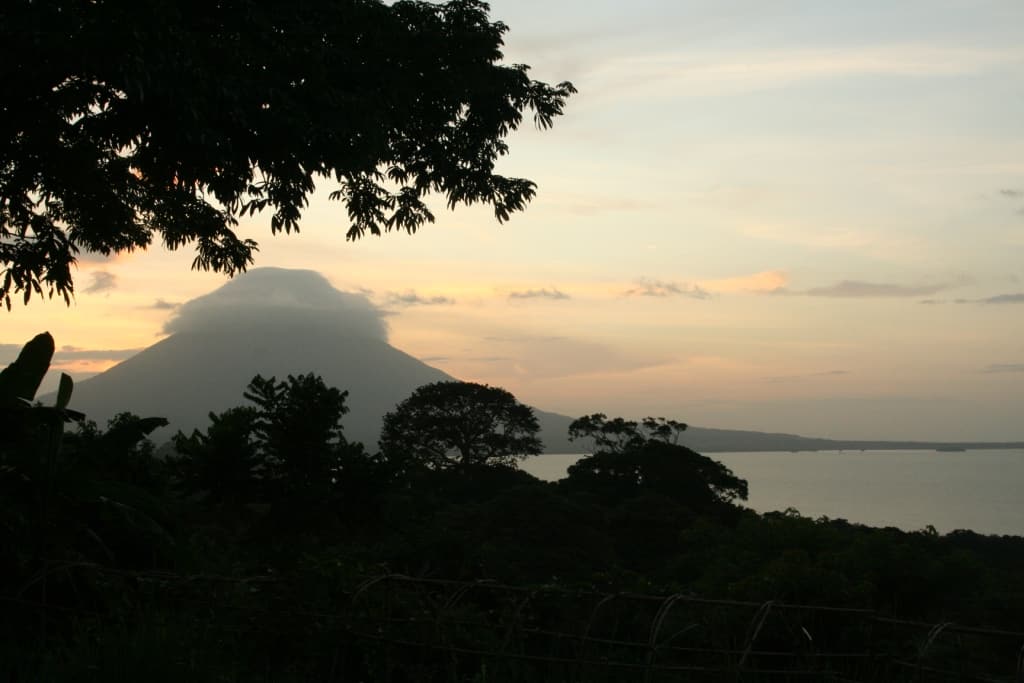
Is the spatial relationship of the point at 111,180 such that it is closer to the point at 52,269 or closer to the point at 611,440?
the point at 52,269

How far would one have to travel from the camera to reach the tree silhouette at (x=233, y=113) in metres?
7.89

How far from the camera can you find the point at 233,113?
839cm

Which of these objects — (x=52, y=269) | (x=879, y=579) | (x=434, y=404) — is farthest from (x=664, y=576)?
(x=52, y=269)

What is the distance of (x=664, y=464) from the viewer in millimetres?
44281

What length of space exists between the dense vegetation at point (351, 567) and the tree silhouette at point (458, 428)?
356 centimetres

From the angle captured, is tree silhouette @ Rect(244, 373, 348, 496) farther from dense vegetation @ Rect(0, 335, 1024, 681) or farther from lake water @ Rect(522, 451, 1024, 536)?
lake water @ Rect(522, 451, 1024, 536)

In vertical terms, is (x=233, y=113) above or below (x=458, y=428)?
above

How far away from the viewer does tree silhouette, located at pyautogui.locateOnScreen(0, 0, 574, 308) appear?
311 inches

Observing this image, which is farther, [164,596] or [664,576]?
[664,576]

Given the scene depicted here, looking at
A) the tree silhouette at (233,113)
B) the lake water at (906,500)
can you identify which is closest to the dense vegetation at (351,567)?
the tree silhouette at (233,113)

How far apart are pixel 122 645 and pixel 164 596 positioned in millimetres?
1167

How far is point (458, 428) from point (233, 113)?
39523mm

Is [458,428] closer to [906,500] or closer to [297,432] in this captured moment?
[297,432]

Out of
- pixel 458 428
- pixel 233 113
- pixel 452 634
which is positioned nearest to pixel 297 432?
pixel 233 113
